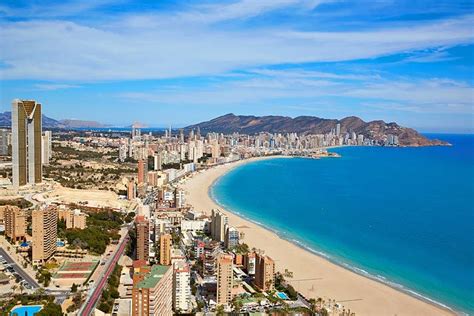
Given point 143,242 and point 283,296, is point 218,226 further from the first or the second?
point 283,296

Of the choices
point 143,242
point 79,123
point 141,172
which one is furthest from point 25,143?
point 79,123

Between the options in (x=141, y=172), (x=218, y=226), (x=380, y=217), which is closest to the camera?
(x=218, y=226)

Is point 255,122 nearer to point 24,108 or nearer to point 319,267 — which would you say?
point 24,108

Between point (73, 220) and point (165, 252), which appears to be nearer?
point (165, 252)

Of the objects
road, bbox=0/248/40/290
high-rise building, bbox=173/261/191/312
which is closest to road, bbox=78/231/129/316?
road, bbox=0/248/40/290

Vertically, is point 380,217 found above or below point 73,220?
below

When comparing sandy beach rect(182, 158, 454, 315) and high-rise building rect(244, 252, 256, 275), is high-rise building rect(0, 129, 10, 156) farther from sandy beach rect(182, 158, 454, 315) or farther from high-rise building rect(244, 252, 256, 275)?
high-rise building rect(244, 252, 256, 275)
